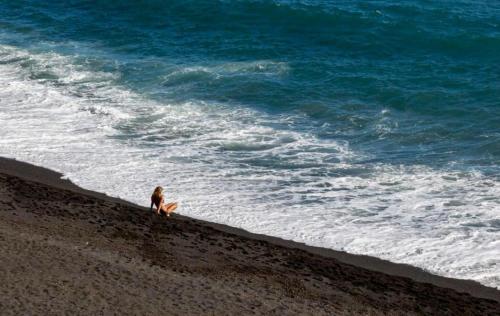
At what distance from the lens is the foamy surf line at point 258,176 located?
21938 millimetres

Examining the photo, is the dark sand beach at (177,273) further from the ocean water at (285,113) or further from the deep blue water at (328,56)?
the deep blue water at (328,56)

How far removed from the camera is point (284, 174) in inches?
1037

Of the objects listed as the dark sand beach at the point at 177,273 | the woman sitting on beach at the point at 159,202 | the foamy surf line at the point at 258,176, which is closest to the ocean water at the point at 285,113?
the foamy surf line at the point at 258,176

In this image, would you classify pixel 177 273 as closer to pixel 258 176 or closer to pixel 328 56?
pixel 258 176

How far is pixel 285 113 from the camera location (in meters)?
32.8

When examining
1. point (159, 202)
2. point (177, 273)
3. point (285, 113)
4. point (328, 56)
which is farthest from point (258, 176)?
point (328, 56)

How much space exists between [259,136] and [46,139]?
6.73m

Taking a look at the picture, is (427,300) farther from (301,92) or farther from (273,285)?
(301,92)

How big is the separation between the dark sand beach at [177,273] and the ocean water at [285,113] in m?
1.18

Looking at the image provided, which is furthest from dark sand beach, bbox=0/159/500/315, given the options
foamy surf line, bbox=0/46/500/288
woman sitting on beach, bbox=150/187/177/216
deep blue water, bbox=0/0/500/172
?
deep blue water, bbox=0/0/500/172

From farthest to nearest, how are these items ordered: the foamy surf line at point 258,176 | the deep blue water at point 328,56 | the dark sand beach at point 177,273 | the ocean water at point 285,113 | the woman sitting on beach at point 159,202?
the deep blue water at point 328,56 < the ocean water at point 285,113 < the woman sitting on beach at point 159,202 < the foamy surf line at point 258,176 < the dark sand beach at point 177,273

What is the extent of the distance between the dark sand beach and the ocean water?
118 cm

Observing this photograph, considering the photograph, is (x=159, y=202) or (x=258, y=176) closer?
(x=159, y=202)

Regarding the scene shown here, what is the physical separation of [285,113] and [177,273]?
14872mm
